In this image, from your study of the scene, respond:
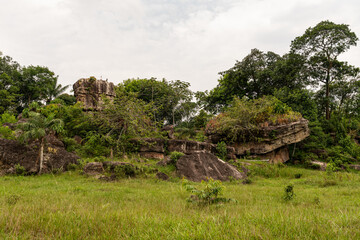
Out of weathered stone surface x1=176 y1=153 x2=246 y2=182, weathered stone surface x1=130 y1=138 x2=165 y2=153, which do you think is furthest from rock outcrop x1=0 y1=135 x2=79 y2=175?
weathered stone surface x1=176 y1=153 x2=246 y2=182

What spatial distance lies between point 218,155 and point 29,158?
16368 mm

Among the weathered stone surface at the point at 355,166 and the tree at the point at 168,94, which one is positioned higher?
the tree at the point at 168,94

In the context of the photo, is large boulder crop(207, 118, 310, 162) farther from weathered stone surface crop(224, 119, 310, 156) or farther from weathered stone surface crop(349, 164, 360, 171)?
weathered stone surface crop(349, 164, 360, 171)

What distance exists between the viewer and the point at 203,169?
15641 millimetres

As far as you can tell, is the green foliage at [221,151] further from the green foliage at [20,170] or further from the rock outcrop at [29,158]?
the green foliage at [20,170]

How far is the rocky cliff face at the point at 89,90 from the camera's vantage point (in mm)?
29797

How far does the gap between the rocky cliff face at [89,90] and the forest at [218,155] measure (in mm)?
1783

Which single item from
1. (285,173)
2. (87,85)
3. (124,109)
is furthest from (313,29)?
(87,85)

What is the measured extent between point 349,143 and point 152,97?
91.4 ft

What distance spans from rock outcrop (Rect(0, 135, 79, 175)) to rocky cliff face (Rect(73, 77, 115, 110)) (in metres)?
14.8

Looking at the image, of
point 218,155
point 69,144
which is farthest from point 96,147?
point 218,155

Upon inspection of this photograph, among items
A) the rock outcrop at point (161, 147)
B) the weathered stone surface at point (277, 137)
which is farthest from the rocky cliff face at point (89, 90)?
the weathered stone surface at point (277, 137)

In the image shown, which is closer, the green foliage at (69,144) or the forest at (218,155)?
the forest at (218,155)

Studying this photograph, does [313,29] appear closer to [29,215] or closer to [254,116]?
[254,116]
